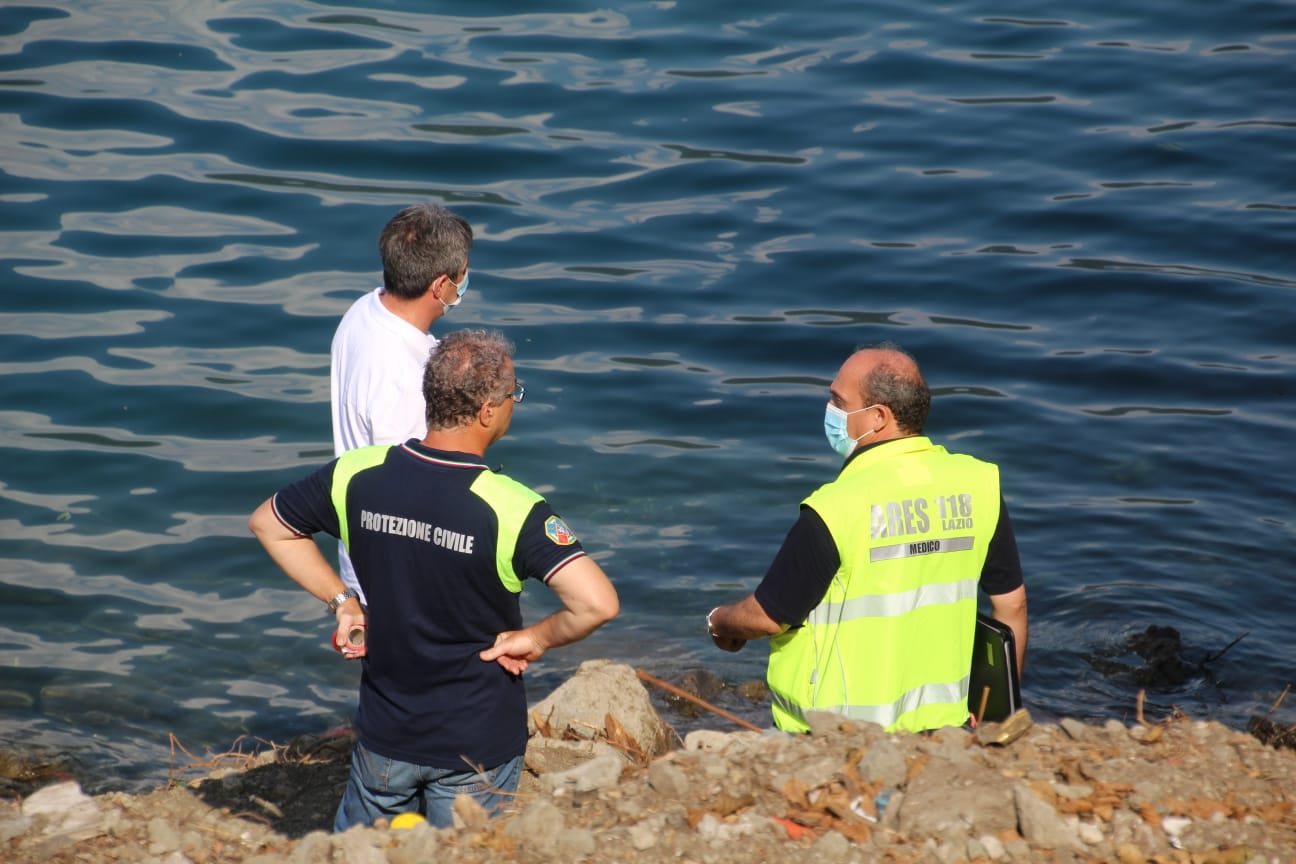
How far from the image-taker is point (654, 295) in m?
12.8

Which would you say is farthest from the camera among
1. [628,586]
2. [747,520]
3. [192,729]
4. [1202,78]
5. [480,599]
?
[1202,78]

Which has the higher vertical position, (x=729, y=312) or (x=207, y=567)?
(x=729, y=312)

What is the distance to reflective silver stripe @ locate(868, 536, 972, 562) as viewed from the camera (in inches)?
179

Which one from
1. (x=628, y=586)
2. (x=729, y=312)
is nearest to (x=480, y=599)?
(x=628, y=586)

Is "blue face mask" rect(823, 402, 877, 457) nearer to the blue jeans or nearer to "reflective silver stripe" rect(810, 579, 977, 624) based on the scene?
"reflective silver stripe" rect(810, 579, 977, 624)

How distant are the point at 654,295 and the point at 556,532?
8.69 m

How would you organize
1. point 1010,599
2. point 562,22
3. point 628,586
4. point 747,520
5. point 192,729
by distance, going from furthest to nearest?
point 562,22 < point 747,520 < point 628,586 < point 192,729 < point 1010,599

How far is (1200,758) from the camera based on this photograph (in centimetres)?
431

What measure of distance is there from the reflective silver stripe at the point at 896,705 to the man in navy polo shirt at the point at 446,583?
2.85 ft

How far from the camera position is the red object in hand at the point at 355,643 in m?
4.46

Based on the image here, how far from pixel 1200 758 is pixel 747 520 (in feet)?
17.8

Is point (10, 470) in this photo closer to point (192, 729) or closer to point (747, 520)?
point (192, 729)

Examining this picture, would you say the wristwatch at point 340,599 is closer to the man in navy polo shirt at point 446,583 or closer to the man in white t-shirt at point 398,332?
the man in navy polo shirt at point 446,583

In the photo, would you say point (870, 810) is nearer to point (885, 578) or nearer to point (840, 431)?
point (885, 578)
